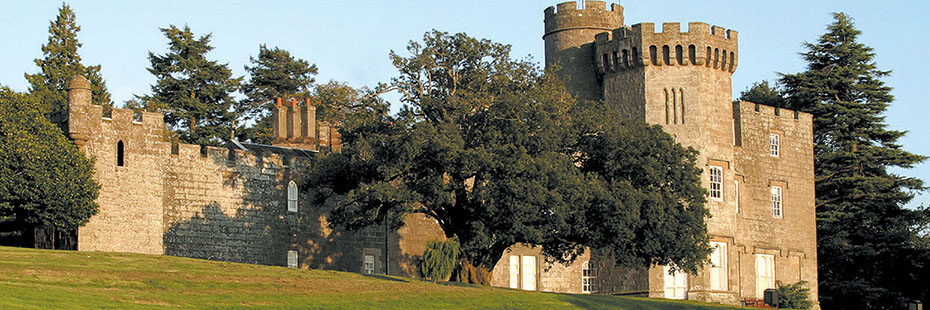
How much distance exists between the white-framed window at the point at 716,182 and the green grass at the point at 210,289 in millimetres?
10576

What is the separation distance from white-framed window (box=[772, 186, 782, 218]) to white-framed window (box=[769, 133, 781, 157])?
147cm

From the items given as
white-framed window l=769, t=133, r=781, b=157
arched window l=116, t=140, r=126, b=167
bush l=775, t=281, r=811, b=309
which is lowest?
bush l=775, t=281, r=811, b=309

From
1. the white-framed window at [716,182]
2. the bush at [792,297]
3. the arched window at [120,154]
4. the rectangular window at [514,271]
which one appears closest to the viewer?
the arched window at [120,154]

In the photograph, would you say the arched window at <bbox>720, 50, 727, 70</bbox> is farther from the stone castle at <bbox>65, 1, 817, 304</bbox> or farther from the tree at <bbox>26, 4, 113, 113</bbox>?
the tree at <bbox>26, 4, 113, 113</bbox>

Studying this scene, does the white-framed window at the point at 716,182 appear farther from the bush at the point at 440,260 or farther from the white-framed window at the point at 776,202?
the bush at the point at 440,260

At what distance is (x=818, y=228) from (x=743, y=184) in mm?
9326

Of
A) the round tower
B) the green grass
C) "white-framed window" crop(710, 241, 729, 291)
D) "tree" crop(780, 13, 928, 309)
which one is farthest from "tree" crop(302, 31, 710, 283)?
"tree" crop(780, 13, 928, 309)

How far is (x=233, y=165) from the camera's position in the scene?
1998 inches

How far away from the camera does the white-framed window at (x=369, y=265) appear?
178 ft

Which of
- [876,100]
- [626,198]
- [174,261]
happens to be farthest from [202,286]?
[876,100]

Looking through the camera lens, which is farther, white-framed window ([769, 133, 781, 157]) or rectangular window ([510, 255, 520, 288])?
white-framed window ([769, 133, 781, 157])

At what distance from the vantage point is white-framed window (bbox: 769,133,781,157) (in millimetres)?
58062

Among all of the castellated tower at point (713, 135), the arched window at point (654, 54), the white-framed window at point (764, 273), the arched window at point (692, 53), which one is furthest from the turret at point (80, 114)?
the white-framed window at point (764, 273)

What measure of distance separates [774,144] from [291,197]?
20.9m
